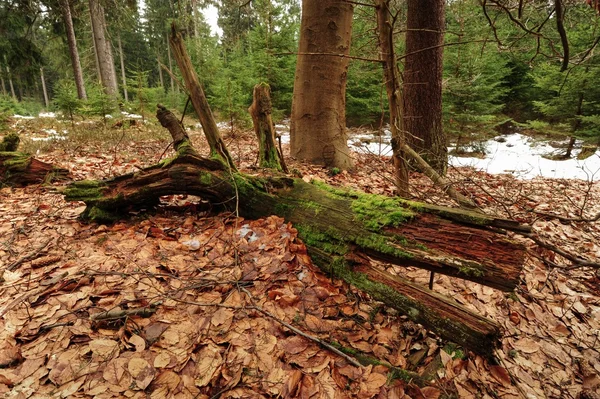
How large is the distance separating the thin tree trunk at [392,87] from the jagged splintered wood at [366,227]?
1064mm

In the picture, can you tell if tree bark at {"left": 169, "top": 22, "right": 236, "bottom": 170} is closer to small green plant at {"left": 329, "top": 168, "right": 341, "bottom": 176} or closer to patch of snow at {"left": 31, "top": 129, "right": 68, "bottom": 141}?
small green plant at {"left": 329, "top": 168, "right": 341, "bottom": 176}

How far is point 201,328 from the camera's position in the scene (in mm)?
1910

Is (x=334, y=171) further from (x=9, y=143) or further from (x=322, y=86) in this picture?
(x=9, y=143)

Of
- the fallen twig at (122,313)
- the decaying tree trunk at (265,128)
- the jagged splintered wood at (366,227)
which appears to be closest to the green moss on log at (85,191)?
the jagged splintered wood at (366,227)

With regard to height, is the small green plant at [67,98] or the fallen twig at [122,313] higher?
the small green plant at [67,98]

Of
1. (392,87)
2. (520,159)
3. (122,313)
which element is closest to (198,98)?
(392,87)

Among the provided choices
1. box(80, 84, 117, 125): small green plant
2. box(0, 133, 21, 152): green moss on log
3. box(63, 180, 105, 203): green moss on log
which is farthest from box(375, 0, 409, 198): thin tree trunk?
box(80, 84, 117, 125): small green plant

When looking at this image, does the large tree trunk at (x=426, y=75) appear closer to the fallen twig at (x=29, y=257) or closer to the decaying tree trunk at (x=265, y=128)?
the decaying tree trunk at (x=265, y=128)

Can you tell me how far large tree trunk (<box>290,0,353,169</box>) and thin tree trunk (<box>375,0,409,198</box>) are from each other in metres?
1.85

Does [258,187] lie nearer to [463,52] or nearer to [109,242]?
[109,242]

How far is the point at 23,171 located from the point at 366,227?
16.2ft

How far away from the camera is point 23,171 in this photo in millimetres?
4172

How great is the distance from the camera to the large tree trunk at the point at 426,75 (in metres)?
5.35

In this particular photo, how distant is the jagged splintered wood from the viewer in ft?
5.91
